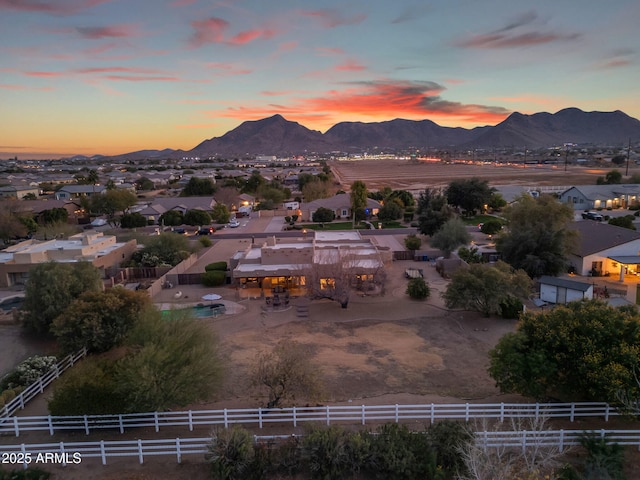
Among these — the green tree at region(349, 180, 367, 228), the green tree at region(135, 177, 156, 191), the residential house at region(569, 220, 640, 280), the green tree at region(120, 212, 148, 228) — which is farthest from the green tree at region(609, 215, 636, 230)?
the green tree at region(135, 177, 156, 191)

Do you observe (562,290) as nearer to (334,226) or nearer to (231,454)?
(231,454)

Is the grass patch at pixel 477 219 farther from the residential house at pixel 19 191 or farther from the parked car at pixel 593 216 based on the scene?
the residential house at pixel 19 191

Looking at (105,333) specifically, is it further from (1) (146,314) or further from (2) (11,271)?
(2) (11,271)

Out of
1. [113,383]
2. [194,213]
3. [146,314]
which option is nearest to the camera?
[113,383]

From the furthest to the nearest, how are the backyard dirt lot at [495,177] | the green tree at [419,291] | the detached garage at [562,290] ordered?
the backyard dirt lot at [495,177]
the green tree at [419,291]
the detached garage at [562,290]

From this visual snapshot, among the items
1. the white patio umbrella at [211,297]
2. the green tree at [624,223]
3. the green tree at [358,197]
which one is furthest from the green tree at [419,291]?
the green tree at [358,197]

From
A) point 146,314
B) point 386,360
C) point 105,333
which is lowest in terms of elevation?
point 386,360

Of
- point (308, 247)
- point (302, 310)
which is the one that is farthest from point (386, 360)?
point (308, 247)
